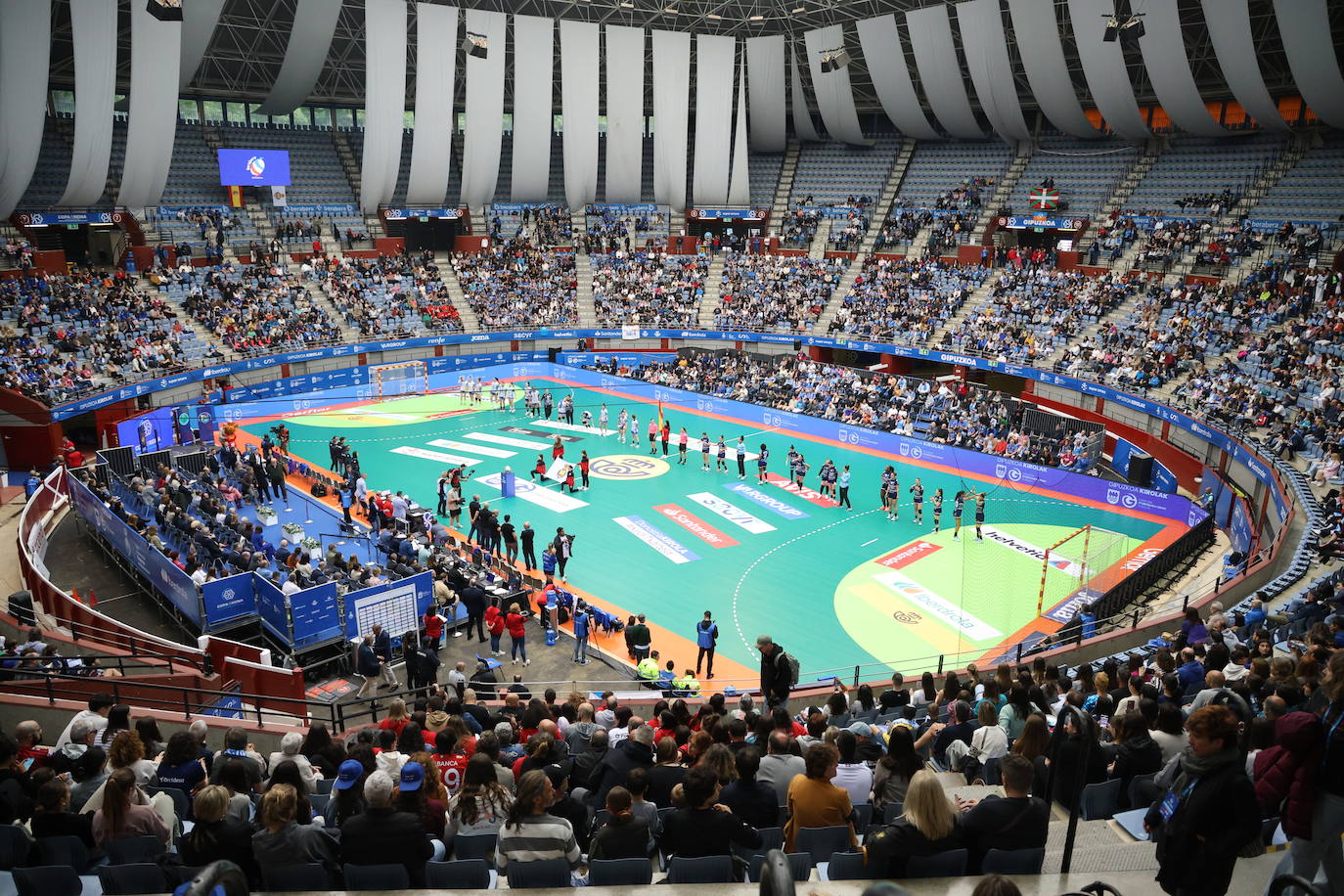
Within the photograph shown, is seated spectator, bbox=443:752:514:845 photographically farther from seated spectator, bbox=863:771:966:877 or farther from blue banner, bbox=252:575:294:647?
blue banner, bbox=252:575:294:647

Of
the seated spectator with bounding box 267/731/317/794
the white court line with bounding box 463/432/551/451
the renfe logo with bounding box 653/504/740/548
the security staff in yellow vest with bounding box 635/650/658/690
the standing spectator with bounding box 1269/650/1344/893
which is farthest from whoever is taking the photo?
the white court line with bounding box 463/432/551/451

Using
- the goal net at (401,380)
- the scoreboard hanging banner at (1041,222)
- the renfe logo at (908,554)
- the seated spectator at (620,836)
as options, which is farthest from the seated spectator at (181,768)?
the scoreboard hanging banner at (1041,222)

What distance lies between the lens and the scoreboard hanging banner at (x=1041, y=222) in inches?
1828

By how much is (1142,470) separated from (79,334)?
41.5 m

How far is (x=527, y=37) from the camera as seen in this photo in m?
49.7

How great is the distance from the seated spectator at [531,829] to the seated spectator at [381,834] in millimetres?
525

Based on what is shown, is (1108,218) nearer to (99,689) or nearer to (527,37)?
(527,37)

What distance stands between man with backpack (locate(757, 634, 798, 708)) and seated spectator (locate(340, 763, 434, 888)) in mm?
6393

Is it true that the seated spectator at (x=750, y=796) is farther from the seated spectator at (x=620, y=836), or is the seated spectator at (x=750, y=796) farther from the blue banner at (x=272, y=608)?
the blue banner at (x=272, y=608)

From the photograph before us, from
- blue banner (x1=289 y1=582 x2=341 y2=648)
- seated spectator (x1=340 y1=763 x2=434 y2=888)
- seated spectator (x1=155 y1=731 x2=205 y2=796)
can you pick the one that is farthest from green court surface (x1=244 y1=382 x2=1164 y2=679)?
seated spectator (x1=340 y1=763 x2=434 y2=888)

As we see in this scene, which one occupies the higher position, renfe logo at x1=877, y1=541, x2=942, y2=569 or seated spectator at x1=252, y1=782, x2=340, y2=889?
seated spectator at x1=252, y1=782, x2=340, y2=889

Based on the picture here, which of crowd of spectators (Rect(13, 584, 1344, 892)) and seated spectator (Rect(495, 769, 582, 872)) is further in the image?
seated spectator (Rect(495, 769, 582, 872))

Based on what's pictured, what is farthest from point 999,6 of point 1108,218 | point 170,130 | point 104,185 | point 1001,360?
point 104,185

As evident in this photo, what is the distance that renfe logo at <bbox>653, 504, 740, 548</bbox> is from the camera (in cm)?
2502
